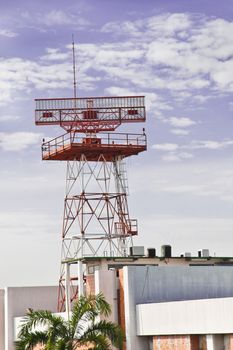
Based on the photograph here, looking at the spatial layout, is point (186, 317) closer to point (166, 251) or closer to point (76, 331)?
point (76, 331)

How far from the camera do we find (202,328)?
137ft

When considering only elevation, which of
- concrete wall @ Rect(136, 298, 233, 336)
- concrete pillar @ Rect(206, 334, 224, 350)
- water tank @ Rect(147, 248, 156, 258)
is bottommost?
concrete pillar @ Rect(206, 334, 224, 350)

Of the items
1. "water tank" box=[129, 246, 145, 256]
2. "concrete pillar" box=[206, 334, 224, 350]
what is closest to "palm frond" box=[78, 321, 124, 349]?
"concrete pillar" box=[206, 334, 224, 350]

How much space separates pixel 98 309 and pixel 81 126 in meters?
21.3

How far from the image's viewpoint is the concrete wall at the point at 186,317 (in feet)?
132

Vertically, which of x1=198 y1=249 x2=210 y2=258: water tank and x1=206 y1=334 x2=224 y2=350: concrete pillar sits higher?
x1=198 y1=249 x2=210 y2=258: water tank

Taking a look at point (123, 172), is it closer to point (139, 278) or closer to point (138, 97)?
point (138, 97)

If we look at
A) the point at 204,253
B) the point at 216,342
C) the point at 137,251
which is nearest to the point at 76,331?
the point at 216,342

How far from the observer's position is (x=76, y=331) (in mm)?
43500

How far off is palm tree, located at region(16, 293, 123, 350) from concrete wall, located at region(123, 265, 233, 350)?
8.64 feet

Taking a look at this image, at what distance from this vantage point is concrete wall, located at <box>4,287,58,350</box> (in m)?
62.5

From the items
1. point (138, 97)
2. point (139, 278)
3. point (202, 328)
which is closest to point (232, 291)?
point (139, 278)

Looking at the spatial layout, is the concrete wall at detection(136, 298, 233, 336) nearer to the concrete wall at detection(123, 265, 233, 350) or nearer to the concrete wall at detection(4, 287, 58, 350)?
the concrete wall at detection(123, 265, 233, 350)

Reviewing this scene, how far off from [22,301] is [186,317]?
76.3 feet
